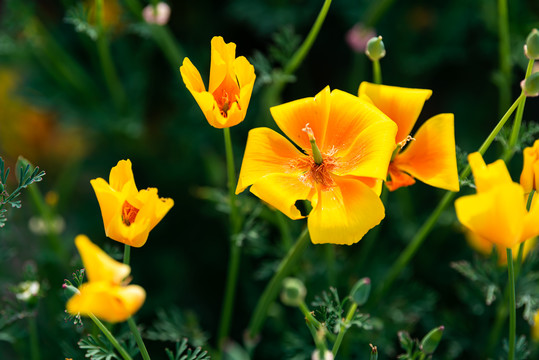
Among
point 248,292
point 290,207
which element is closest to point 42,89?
point 248,292

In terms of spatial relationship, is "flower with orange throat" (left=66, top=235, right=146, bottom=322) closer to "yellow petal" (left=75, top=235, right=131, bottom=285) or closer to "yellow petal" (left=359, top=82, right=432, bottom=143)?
"yellow petal" (left=75, top=235, right=131, bottom=285)

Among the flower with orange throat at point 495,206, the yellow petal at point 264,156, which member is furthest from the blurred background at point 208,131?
the flower with orange throat at point 495,206

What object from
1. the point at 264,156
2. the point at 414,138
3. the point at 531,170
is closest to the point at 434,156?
the point at 414,138

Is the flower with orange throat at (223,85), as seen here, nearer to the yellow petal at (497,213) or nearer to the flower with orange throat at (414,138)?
the flower with orange throat at (414,138)

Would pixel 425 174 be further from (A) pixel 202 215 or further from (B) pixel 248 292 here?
(A) pixel 202 215

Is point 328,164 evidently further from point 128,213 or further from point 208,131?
point 208,131
